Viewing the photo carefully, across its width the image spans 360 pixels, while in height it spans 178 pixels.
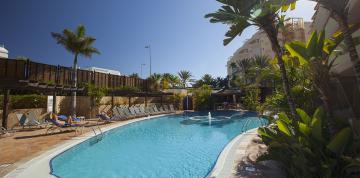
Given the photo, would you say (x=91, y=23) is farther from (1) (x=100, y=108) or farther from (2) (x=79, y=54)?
(1) (x=100, y=108)

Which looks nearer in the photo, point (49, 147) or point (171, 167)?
point (171, 167)

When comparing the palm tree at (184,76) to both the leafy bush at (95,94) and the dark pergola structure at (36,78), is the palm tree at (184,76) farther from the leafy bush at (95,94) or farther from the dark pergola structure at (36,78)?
the leafy bush at (95,94)

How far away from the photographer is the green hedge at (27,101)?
16.0 meters

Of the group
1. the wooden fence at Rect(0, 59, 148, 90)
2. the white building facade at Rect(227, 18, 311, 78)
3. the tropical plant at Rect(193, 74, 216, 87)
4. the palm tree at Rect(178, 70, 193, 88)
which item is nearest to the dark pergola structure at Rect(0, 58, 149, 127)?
the wooden fence at Rect(0, 59, 148, 90)

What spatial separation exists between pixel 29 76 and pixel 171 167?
13922mm

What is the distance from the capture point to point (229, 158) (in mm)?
6848

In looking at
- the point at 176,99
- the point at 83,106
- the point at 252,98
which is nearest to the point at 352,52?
the point at 83,106

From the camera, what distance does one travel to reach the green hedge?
1598cm

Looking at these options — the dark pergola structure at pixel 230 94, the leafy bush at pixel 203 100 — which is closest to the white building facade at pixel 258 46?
the dark pergola structure at pixel 230 94

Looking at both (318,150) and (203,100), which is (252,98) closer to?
(203,100)

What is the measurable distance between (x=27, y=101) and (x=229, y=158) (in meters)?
16.3


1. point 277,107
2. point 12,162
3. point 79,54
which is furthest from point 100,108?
point 277,107

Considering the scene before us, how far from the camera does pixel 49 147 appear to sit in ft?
27.9

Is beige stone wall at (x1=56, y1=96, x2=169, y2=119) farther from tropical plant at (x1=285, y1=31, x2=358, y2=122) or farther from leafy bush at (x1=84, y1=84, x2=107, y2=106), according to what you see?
tropical plant at (x1=285, y1=31, x2=358, y2=122)
